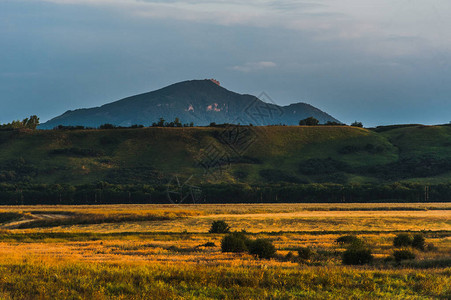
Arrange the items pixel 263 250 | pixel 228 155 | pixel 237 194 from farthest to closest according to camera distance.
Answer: pixel 228 155 < pixel 237 194 < pixel 263 250

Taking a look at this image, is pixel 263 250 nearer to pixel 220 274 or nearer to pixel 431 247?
pixel 220 274

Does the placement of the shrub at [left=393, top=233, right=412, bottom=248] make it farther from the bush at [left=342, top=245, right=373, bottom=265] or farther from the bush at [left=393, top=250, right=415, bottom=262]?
the bush at [left=342, top=245, right=373, bottom=265]

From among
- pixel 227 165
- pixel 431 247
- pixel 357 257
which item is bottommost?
pixel 431 247

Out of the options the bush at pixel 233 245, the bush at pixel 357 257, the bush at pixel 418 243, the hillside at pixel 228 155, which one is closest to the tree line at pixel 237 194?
the hillside at pixel 228 155

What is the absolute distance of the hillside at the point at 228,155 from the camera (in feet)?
397

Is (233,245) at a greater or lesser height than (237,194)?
lesser

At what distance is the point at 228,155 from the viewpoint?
13812 cm

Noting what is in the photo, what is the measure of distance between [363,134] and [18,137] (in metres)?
100

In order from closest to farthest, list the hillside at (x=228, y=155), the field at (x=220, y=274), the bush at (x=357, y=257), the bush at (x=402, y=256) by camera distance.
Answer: the field at (x=220, y=274) → the bush at (x=357, y=257) → the bush at (x=402, y=256) → the hillside at (x=228, y=155)

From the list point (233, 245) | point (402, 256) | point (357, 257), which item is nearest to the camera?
point (357, 257)

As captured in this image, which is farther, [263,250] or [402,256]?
[263,250]

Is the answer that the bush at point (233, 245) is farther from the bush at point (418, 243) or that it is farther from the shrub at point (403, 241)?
the bush at point (418, 243)

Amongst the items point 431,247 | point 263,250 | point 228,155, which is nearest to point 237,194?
point 228,155

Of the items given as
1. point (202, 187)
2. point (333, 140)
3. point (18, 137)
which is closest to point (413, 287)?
point (202, 187)
